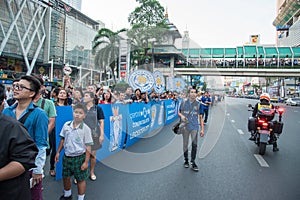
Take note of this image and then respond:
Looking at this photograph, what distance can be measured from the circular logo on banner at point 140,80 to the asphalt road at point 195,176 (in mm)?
2497

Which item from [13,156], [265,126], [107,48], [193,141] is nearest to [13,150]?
[13,156]

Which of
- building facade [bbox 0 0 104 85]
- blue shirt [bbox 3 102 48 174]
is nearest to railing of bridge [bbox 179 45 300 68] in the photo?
building facade [bbox 0 0 104 85]

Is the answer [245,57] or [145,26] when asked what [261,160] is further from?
[245,57]

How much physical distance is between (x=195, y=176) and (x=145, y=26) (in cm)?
2733

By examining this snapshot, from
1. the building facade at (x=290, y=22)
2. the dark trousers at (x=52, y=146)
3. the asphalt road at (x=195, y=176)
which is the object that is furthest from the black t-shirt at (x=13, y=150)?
the building facade at (x=290, y=22)

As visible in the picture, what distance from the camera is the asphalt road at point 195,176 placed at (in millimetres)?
3828

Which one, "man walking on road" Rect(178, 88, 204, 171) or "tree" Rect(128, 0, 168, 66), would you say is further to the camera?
"tree" Rect(128, 0, 168, 66)

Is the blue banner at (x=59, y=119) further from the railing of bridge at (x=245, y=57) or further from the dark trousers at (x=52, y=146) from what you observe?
Result: the railing of bridge at (x=245, y=57)

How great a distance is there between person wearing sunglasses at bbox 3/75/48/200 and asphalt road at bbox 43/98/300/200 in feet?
4.15

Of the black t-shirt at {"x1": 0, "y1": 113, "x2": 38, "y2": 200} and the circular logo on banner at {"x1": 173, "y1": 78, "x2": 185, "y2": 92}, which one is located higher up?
the circular logo on banner at {"x1": 173, "y1": 78, "x2": 185, "y2": 92}

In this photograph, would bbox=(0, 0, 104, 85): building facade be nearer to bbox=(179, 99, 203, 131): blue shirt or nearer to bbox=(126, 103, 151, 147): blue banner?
bbox=(126, 103, 151, 147): blue banner

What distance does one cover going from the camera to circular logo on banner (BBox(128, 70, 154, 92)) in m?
9.01

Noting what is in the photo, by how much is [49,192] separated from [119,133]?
259 cm

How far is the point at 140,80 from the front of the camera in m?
9.09
